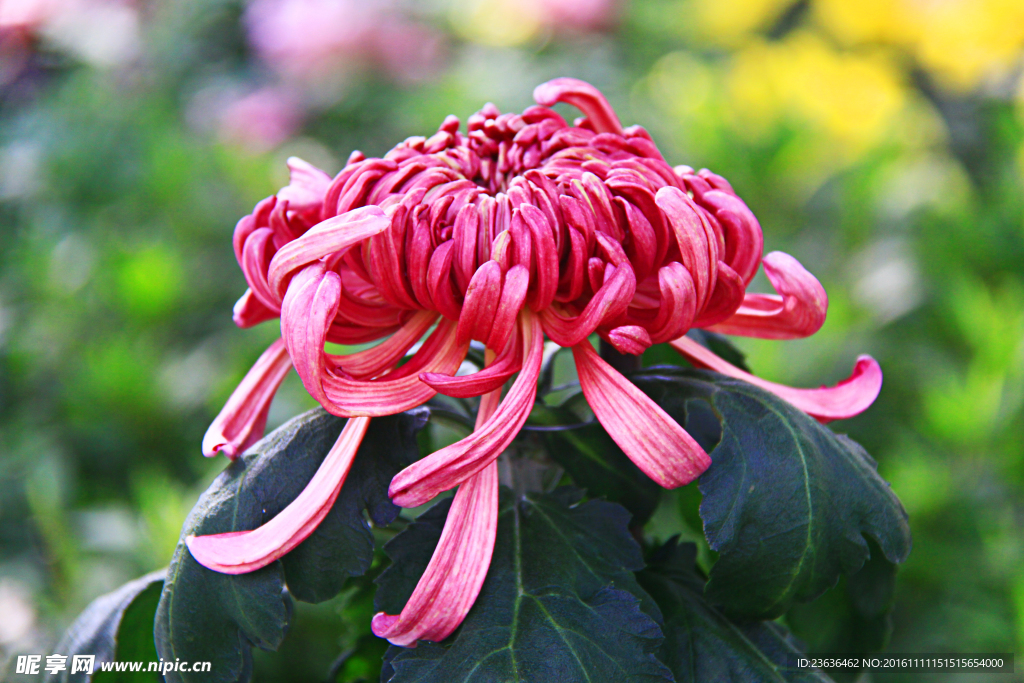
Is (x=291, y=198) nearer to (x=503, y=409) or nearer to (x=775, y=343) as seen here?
(x=503, y=409)

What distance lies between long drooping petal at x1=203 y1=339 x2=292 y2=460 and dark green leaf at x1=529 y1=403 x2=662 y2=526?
0.73 ft

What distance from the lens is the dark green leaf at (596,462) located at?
65 centimetres

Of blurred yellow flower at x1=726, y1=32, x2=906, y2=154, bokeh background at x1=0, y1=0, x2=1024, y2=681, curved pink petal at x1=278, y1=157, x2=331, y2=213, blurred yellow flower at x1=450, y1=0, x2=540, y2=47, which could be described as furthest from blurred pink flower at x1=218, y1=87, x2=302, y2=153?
curved pink petal at x1=278, y1=157, x2=331, y2=213


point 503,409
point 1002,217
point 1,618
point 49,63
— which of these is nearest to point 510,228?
point 503,409

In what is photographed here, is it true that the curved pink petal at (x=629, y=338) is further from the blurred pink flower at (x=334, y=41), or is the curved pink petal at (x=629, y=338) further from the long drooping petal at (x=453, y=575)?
the blurred pink flower at (x=334, y=41)

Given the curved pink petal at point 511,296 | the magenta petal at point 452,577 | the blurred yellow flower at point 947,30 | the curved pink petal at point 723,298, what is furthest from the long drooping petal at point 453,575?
the blurred yellow flower at point 947,30

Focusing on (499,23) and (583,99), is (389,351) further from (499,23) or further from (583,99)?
(499,23)

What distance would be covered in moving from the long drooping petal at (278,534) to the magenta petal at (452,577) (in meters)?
0.08

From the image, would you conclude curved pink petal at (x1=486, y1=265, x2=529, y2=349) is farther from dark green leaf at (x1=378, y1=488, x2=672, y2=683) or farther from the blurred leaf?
the blurred leaf

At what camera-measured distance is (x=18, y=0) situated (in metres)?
3.32

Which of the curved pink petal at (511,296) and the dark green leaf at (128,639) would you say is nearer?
the curved pink petal at (511,296)

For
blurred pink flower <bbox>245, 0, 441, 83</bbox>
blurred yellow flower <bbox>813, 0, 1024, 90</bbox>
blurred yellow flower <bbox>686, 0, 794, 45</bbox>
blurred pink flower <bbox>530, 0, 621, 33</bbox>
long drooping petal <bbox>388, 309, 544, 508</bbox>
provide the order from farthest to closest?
blurred yellow flower <bbox>686, 0, 794, 45</bbox>, blurred pink flower <bbox>530, 0, 621, 33</bbox>, blurred pink flower <bbox>245, 0, 441, 83</bbox>, blurred yellow flower <bbox>813, 0, 1024, 90</bbox>, long drooping petal <bbox>388, 309, 544, 508</bbox>

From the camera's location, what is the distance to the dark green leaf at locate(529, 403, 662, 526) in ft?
2.13

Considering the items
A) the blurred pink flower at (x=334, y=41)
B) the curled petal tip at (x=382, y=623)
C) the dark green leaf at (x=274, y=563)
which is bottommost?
the curled petal tip at (x=382, y=623)
